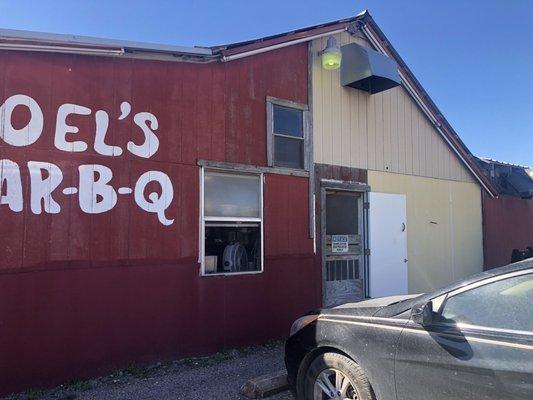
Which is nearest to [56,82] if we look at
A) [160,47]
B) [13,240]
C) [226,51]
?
[160,47]

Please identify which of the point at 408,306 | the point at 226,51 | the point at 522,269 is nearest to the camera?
the point at 522,269

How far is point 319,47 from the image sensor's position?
26.8 ft

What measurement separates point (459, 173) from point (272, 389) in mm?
8143

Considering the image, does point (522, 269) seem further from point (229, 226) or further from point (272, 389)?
point (229, 226)

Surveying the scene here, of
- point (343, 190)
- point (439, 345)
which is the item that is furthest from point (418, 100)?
point (439, 345)

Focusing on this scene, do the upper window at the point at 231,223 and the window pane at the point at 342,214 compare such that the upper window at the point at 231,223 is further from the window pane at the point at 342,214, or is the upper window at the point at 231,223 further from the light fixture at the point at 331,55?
the light fixture at the point at 331,55

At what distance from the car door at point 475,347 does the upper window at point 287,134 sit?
4.35 meters

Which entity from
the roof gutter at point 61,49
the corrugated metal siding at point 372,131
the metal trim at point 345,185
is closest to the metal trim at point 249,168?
the metal trim at point 345,185

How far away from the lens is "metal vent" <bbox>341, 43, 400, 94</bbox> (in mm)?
8125

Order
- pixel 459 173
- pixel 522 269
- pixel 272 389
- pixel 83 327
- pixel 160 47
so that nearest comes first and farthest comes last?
pixel 522 269
pixel 272 389
pixel 83 327
pixel 160 47
pixel 459 173

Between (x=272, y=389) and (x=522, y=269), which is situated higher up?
(x=522, y=269)

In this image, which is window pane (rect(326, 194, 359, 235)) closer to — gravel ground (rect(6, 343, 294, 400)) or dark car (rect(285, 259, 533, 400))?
gravel ground (rect(6, 343, 294, 400))

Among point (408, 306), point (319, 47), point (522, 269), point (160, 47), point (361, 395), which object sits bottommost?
point (361, 395)

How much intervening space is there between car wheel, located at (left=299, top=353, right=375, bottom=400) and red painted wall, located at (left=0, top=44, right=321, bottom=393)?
2.57 meters
